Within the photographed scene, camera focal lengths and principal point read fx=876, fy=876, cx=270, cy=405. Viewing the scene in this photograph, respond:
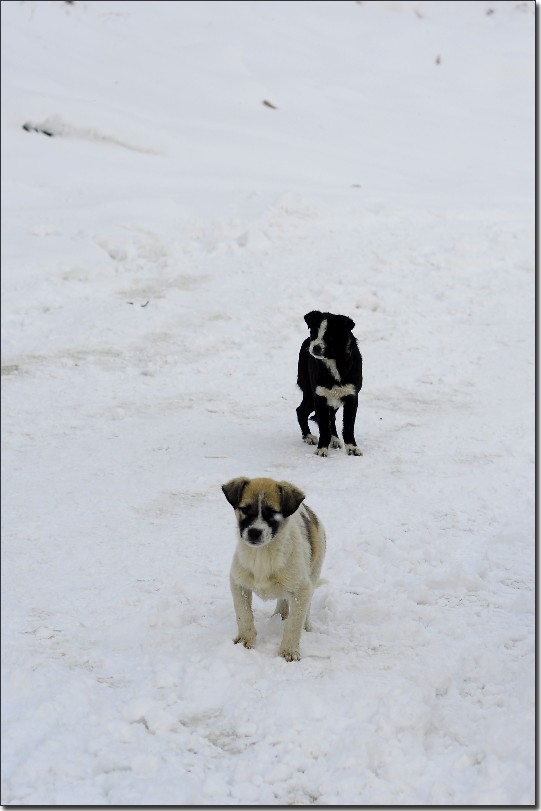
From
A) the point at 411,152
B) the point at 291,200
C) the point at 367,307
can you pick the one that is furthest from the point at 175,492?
the point at 411,152

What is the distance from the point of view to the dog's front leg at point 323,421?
9.28m

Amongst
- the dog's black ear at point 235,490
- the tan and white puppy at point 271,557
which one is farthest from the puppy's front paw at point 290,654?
the dog's black ear at point 235,490

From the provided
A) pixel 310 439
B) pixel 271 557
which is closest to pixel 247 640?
pixel 271 557

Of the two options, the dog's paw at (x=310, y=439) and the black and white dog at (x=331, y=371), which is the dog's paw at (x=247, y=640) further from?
the dog's paw at (x=310, y=439)

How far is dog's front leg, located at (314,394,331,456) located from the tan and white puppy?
13.1 feet

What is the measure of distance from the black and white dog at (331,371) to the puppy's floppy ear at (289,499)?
3981 mm

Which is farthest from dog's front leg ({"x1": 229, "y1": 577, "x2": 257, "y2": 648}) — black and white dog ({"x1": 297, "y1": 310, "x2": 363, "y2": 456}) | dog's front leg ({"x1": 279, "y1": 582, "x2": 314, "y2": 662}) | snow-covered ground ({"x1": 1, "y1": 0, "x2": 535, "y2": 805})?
black and white dog ({"x1": 297, "y1": 310, "x2": 363, "y2": 456})

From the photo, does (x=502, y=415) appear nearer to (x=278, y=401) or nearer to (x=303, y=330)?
(x=278, y=401)

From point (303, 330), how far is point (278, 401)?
2.05 metres

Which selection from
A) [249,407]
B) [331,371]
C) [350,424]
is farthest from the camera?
[249,407]

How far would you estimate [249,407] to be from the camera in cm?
1072

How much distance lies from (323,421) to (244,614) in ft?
13.8

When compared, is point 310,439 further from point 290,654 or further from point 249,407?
point 290,654

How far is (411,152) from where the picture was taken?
2245cm
